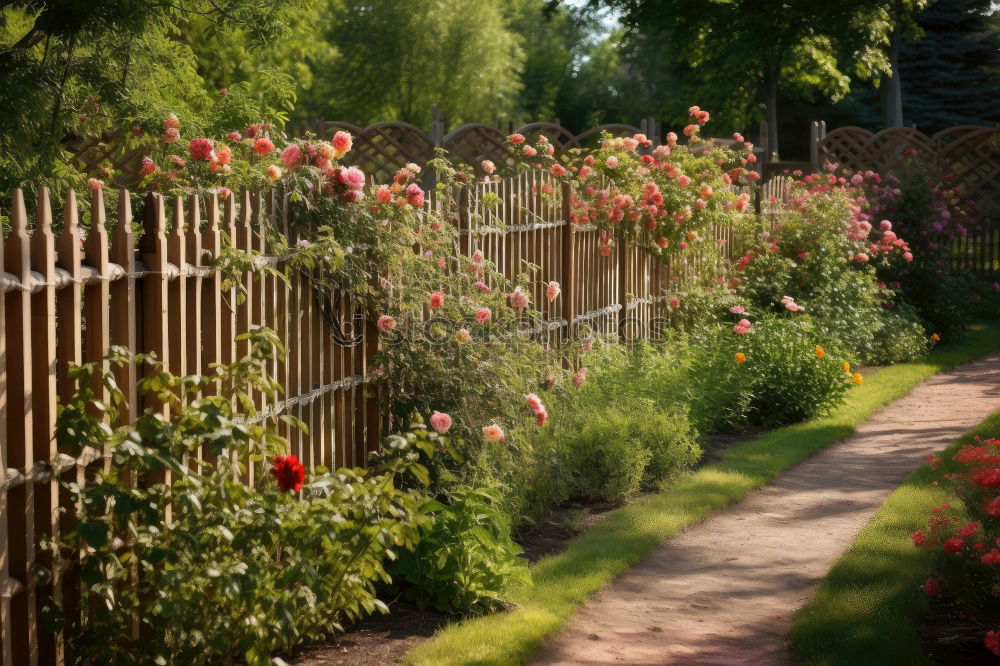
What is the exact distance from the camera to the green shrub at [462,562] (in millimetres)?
4961

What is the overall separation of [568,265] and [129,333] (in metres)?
5.09

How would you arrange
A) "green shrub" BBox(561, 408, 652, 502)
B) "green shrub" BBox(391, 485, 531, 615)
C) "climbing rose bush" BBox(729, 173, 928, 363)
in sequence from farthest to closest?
1. "climbing rose bush" BBox(729, 173, 928, 363)
2. "green shrub" BBox(561, 408, 652, 502)
3. "green shrub" BBox(391, 485, 531, 615)

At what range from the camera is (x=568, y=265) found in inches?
344

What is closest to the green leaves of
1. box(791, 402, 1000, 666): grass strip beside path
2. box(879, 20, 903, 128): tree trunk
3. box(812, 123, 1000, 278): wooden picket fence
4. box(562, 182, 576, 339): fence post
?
box(791, 402, 1000, 666): grass strip beside path

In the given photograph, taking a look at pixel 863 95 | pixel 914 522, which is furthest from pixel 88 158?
pixel 863 95

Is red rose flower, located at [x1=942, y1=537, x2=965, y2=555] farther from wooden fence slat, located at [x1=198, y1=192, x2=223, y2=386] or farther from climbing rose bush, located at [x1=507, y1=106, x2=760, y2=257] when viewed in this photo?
climbing rose bush, located at [x1=507, y1=106, x2=760, y2=257]

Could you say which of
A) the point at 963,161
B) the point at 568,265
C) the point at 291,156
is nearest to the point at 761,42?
the point at 963,161

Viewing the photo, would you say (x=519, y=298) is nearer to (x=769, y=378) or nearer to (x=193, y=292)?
(x=193, y=292)

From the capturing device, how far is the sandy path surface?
471 cm

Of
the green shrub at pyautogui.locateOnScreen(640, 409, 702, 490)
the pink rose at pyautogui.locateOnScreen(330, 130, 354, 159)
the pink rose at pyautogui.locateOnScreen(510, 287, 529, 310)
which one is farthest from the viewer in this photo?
the green shrub at pyautogui.locateOnScreen(640, 409, 702, 490)

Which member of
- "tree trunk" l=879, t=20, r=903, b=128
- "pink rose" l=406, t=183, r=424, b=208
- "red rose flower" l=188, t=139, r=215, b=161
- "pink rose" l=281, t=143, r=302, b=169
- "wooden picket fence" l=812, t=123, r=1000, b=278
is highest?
"tree trunk" l=879, t=20, r=903, b=128

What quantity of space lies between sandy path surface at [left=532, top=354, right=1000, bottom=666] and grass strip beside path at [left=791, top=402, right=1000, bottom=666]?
11 centimetres

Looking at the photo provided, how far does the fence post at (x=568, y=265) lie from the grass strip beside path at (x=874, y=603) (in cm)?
285

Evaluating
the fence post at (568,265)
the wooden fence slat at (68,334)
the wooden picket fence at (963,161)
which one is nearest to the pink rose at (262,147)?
the wooden fence slat at (68,334)
